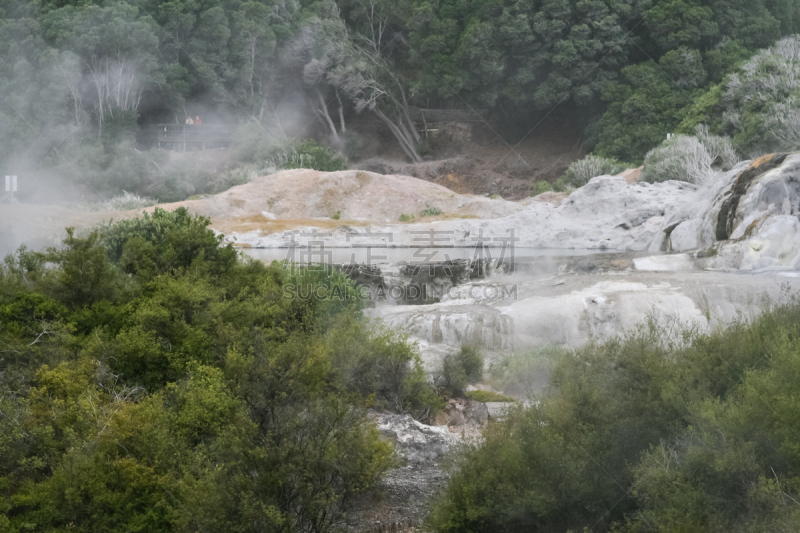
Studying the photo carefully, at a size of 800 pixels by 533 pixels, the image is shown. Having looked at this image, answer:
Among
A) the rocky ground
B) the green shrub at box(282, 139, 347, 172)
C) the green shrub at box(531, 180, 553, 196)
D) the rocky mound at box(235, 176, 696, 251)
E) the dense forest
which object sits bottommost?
the rocky ground

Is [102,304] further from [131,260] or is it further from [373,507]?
[373,507]

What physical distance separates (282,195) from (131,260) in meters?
22.4

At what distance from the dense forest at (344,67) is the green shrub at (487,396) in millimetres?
31460

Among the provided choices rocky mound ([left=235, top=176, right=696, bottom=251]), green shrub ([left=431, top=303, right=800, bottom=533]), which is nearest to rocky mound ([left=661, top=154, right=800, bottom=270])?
rocky mound ([left=235, top=176, right=696, bottom=251])

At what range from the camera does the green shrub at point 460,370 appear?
1512 centimetres

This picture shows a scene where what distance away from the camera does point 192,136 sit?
2077 inches

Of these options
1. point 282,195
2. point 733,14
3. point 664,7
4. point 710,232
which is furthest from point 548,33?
point 710,232

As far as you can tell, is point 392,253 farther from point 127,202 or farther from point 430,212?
point 127,202

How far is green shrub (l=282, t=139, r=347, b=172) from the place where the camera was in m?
47.7

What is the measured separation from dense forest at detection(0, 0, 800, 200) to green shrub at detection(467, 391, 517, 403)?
31460mm

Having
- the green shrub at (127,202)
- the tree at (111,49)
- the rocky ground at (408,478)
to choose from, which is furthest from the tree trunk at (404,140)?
the rocky ground at (408,478)

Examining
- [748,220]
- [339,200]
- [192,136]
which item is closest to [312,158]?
[192,136]

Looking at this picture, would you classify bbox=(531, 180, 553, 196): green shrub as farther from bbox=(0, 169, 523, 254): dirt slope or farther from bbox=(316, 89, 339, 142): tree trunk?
bbox=(316, 89, 339, 142): tree trunk

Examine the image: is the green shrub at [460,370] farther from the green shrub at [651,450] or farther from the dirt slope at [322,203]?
the dirt slope at [322,203]
